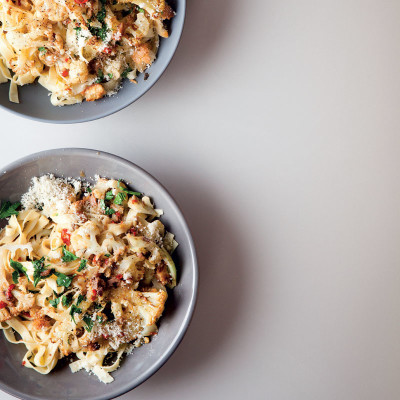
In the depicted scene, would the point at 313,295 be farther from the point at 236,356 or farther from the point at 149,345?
the point at 149,345

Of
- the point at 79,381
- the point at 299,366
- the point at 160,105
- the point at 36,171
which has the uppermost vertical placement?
the point at 160,105

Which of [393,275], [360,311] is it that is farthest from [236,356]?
[393,275]

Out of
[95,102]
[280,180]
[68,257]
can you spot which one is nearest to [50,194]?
[68,257]

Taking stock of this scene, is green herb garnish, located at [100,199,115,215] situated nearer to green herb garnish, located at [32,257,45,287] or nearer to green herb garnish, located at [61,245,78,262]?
green herb garnish, located at [61,245,78,262]

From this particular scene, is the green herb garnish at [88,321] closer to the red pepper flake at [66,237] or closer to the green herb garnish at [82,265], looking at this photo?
the green herb garnish at [82,265]

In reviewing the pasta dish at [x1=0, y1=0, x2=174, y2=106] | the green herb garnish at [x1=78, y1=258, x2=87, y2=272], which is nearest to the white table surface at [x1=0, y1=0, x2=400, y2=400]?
the pasta dish at [x1=0, y1=0, x2=174, y2=106]

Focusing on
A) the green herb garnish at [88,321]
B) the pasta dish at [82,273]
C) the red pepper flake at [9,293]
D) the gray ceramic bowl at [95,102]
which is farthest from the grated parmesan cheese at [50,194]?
the green herb garnish at [88,321]
